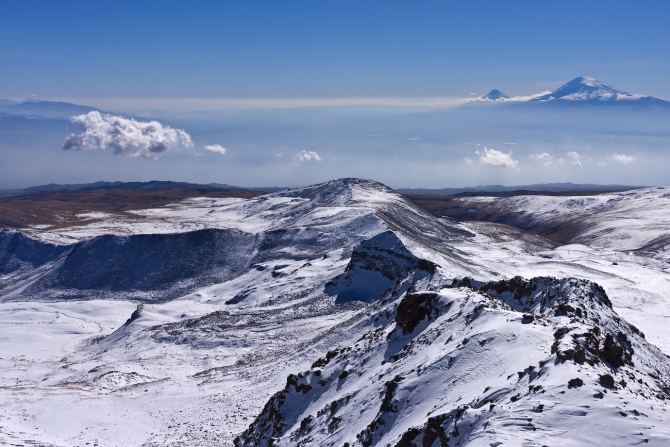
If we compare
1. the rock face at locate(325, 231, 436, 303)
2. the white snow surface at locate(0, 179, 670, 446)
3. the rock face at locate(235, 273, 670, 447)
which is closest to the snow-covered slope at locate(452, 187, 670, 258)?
the white snow surface at locate(0, 179, 670, 446)

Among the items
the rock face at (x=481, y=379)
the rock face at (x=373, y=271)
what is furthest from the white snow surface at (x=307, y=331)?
the rock face at (x=373, y=271)

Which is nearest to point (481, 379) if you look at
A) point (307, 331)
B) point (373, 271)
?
point (307, 331)

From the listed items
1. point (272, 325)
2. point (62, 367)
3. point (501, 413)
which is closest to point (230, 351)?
point (272, 325)

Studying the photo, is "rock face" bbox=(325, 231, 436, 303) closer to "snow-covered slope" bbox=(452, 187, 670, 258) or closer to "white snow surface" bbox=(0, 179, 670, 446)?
"white snow surface" bbox=(0, 179, 670, 446)

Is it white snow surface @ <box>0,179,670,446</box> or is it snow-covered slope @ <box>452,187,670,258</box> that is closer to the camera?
white snow surface @ <box>0,179,670,446</box>

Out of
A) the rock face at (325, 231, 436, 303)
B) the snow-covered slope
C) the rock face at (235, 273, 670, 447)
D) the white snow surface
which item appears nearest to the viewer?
the rock face at (235, 273, 670, 447)

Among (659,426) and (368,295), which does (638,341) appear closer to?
(659,426)
